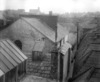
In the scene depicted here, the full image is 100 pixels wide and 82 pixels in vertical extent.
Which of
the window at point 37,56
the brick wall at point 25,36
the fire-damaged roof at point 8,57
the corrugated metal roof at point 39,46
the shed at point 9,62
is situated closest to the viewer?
the shed at point 9,62

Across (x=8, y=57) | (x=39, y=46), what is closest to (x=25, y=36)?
(x=39, y=46)

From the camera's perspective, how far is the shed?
10294 mm

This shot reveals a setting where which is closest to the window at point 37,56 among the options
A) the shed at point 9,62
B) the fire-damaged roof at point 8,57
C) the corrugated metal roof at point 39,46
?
the corrugated metal roof at point 39,46

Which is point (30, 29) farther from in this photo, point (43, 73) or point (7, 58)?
point (7, 58)

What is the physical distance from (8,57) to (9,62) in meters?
0.64

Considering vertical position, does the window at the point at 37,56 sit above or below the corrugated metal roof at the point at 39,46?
below

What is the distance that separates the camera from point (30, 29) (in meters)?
20.1

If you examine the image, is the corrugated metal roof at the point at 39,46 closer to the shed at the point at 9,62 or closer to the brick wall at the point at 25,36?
the brick wall at the point at 25,36

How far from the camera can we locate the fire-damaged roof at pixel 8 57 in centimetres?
1073

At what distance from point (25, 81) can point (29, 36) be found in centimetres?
782

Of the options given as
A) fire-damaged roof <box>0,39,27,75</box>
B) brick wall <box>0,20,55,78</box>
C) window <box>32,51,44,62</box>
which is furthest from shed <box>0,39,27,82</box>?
brick wall <box>0,20,55,78</box>

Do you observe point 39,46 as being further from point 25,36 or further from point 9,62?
point 9,62

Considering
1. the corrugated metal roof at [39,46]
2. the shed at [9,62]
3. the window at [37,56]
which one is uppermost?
the shed at [9,62]

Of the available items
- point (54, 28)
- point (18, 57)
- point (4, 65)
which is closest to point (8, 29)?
Answer: point (54, 28)
